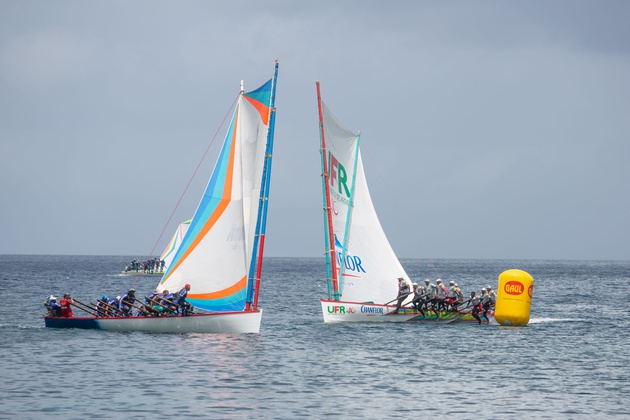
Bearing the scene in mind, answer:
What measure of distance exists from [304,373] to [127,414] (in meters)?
9.41

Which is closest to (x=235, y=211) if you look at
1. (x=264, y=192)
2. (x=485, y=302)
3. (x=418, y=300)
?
(x=264, y=192)

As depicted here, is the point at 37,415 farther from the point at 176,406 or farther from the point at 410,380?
the point at 410,380

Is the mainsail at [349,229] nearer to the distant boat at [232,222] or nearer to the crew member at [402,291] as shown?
the crew member at [402,291]

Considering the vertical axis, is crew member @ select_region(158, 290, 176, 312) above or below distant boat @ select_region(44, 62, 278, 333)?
below

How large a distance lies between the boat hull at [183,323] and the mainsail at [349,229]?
1017 cm

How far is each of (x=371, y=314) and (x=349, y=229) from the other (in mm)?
5016

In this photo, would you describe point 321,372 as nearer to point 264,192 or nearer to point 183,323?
point 183,323

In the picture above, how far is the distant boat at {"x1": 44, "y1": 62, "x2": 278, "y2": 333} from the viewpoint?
4181 cm

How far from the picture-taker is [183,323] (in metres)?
41.8

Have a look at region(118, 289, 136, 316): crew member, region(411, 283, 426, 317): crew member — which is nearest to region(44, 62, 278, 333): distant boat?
region(118, 289, 136, 316): crew member

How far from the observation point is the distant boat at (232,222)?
41.8m

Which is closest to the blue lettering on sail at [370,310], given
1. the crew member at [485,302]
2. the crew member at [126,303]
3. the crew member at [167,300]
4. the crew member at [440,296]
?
the crew member at [440,296]

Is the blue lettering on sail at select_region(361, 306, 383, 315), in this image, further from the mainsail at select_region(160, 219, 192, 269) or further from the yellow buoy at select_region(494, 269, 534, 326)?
the mainsail at select_region(160, 219, 192, 269)

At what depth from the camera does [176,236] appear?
11744 cm
